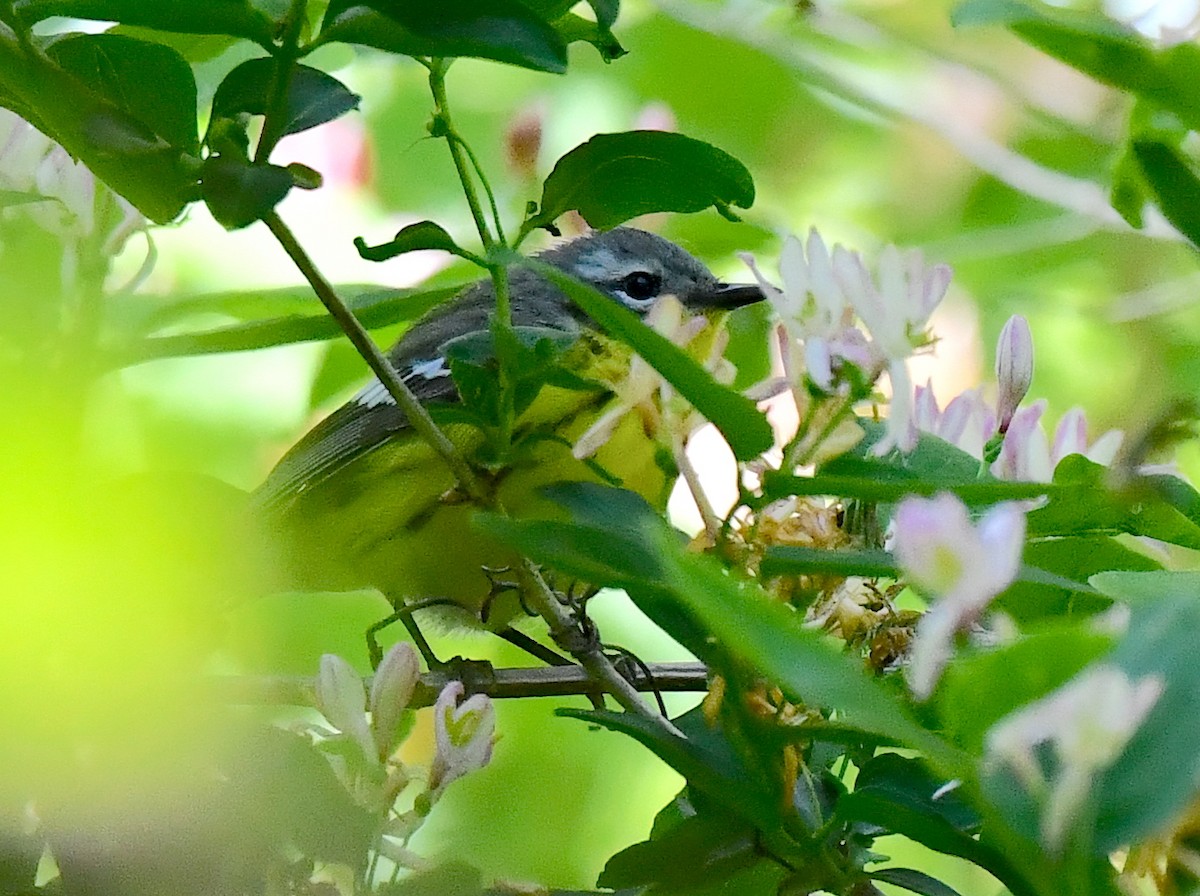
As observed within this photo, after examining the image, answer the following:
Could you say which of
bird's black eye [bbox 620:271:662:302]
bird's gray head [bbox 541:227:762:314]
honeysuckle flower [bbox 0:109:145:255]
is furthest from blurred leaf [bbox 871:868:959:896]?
bird's black eye [bbox 620:271:662:302]

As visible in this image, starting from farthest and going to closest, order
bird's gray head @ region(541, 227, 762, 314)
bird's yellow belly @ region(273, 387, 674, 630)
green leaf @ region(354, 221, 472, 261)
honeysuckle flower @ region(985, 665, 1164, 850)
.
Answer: bird's gray head @ region(541, 227, 762, 314) < bird's yellow belly @ region(273, 387, 674, 630) < green leaf @ region(354, 221, 472, 261) < honeysuckle flower @ region(985, 665, 1164, 850)

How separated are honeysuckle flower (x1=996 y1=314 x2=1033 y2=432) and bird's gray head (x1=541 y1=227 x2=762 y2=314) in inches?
38.3

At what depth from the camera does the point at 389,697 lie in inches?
28.5

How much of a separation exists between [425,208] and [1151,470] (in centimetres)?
150

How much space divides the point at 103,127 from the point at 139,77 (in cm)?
4

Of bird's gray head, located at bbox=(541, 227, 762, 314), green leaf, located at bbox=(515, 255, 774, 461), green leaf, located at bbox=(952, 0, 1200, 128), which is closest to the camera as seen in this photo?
green leaf, located at bbox=(515, 255, 774, 461)

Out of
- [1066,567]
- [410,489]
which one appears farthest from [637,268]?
[1066,567]

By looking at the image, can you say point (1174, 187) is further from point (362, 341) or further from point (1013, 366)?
point (362, 341)

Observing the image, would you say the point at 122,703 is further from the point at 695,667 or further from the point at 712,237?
the point at 712,237

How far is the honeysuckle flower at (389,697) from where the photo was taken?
72 cm

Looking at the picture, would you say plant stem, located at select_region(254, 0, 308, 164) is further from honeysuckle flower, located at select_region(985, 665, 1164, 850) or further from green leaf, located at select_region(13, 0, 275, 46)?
honeysuckle flower, located at select_region(985, 665, 1164, 850)

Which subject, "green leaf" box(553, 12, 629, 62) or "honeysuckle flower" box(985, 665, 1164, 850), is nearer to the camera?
"honeysuckle flower" box(985, 665, 1164, 850)

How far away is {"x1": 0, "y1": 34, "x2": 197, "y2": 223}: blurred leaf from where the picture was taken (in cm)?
65

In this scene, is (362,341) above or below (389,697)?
above
